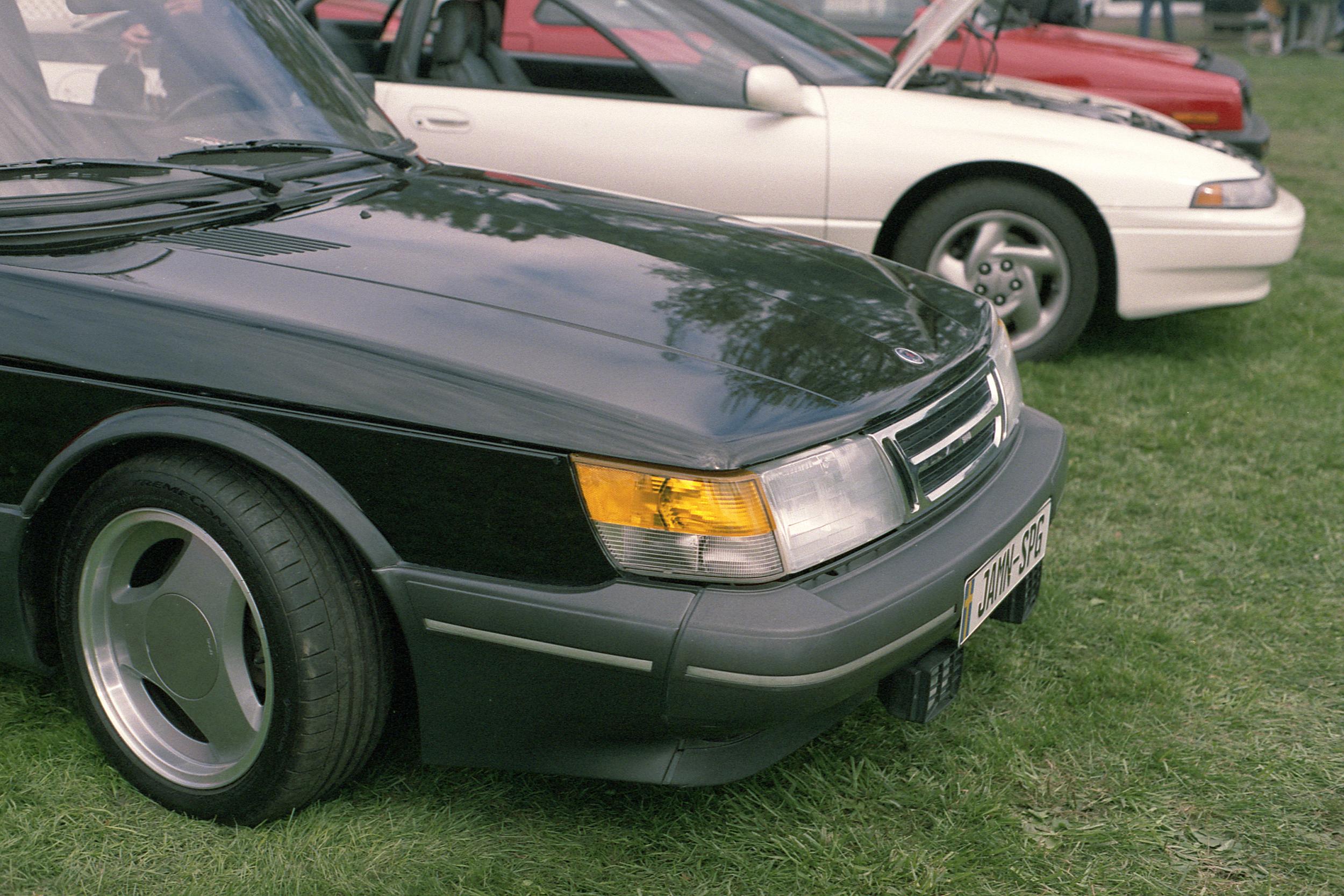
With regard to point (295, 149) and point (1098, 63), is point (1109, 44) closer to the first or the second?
point (1098, 63)

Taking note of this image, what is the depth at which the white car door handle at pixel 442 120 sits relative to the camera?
4.74 m

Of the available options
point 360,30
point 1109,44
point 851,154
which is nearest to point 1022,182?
point 851,154

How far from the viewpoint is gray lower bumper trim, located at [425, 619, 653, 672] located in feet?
6.49

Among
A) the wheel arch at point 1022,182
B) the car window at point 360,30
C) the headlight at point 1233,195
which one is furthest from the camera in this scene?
the car window at point 360,30

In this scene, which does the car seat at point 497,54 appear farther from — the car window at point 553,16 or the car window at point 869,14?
the car window at point 869,14

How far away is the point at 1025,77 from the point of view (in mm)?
6836

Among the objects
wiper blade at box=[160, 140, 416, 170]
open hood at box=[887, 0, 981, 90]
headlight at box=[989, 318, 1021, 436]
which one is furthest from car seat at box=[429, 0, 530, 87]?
headlight at box=[989, 318, 1021, 436]

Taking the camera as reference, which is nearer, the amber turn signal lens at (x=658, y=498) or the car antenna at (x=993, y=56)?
the amber turn signal lens at (x=658, y=498)

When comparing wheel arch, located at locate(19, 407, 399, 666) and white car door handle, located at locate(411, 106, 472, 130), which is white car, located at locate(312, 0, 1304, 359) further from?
wheel arch, located at locate(19, 407, 399, 666)

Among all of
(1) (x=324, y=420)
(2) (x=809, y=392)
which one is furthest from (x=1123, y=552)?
(1) (x=324, y=420)

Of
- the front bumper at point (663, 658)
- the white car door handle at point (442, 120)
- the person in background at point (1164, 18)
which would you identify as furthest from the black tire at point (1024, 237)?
the person in background at point (1164, 18)

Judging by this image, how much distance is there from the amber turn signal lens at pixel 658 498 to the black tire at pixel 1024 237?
3149 mm

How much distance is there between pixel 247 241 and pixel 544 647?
3.27 feet

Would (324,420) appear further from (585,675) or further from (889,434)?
(889,434)
